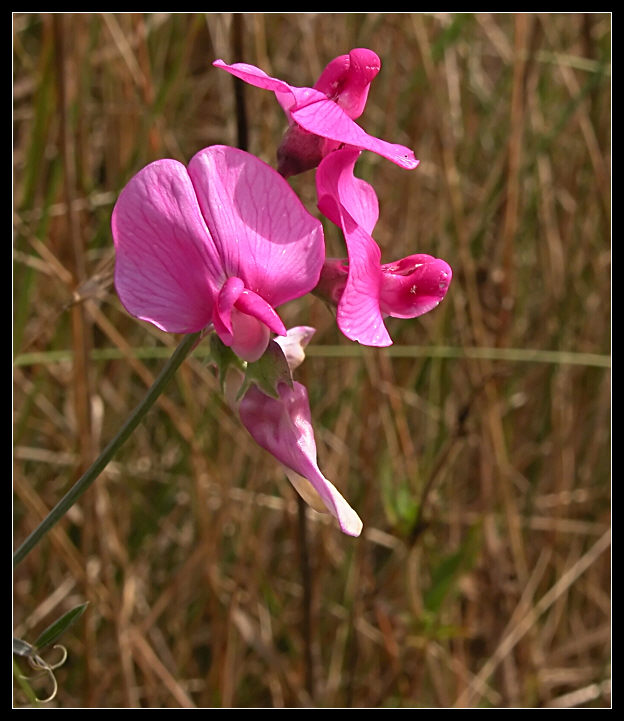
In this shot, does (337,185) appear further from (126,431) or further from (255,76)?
(126,431)

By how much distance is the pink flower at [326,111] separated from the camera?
1.52ft

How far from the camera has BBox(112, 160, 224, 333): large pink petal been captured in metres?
0.46

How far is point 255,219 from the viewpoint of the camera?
48 cm

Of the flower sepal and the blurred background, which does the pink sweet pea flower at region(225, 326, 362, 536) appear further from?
the blurred background

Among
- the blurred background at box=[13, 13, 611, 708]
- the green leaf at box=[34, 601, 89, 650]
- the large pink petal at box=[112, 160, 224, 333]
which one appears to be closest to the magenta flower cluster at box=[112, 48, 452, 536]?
the large pink petal at box=[112, 160, 224, 333]

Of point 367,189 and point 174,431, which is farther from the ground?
point 367,189

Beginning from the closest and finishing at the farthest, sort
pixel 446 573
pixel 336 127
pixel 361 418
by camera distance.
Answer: pixel 336 127, pixel 446 573, pixel 361 418

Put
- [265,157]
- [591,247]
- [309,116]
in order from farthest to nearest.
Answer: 1. [591,247]
2. [265,157]
3. [309,116]

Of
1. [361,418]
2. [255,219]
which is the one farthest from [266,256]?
[361,418]

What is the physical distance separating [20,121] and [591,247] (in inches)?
37.3

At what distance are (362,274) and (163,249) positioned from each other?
0.37ft

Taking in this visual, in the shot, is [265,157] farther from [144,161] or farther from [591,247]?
[591,247]


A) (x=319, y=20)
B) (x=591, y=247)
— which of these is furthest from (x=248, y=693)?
(x=319, y=20)

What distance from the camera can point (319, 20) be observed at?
1.31 meters
